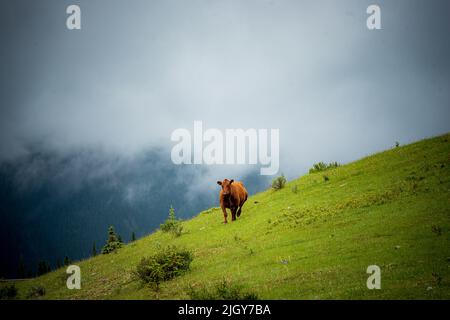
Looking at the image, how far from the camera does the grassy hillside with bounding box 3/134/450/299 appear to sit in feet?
36.4

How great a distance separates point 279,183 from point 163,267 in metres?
20.1

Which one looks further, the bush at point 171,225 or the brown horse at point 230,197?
the bush at point 171,225

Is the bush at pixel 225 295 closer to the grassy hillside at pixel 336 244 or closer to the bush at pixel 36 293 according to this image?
the grassy hillside at pixel 336 244

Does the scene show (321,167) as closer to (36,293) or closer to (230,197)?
(230,197)

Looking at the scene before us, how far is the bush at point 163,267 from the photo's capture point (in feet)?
49.0

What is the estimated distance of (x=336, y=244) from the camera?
49.5 feet

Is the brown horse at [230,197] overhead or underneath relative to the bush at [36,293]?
overhead

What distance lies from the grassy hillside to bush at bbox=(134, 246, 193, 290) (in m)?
0.47

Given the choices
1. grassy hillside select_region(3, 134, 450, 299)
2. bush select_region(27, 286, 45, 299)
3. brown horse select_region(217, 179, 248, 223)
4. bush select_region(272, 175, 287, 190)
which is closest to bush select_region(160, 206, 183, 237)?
grassy hillside select_region(3, 134, 450, 299)

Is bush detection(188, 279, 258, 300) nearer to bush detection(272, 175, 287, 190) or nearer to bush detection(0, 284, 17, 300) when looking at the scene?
bush detection(0, 284, 17, 300)

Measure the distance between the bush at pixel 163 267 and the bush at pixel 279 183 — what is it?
1853 centimetres

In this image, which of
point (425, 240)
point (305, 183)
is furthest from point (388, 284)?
point (305, 183)

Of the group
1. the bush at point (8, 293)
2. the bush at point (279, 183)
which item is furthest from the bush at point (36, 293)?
the bush at point (279, 183)
